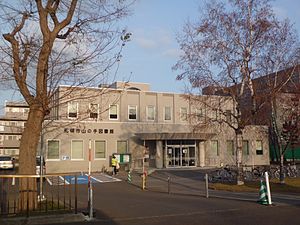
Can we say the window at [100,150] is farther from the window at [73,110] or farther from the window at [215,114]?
the window at [73,110]

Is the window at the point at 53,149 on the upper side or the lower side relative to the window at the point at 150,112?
lower

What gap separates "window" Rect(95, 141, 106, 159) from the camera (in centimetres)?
3750

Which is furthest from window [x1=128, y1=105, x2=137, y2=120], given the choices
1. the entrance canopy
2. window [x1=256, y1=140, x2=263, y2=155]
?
window [x1=256, y1=140, x2=263, y2=155]

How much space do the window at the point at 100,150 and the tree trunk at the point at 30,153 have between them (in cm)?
2604

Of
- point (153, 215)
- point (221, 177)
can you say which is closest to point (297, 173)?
point (221, 177)

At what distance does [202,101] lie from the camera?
76.2 ft

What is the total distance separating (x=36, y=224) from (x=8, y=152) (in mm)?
63698

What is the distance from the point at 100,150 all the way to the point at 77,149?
231cm

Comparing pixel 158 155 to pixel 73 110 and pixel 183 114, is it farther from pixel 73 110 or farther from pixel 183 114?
pixel 73 110

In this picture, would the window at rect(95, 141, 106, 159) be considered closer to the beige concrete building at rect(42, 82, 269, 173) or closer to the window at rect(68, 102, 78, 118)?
the beige concrete building at rect(42, 82, 269, 173)

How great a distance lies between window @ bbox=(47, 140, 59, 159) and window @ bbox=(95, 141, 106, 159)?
3855 millimetres

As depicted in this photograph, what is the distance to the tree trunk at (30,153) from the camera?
11227 mm

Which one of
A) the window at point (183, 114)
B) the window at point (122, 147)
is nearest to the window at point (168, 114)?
the window at point (183, 114)

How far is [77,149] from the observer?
36688 millimetres
